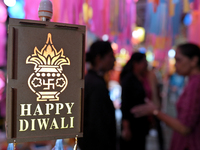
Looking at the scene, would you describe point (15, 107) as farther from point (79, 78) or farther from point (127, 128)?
point (127, 128)

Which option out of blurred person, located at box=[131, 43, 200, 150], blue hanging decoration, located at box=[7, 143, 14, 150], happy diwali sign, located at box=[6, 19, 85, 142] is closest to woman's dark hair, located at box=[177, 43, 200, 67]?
blurred person, located at box=[131, 43, 200, 150]

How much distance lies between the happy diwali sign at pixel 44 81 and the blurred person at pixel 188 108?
0.87m

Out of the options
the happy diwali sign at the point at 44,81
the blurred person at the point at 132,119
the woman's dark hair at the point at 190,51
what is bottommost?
the blurred person at the point at 132,119

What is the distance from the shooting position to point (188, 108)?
4.25ft

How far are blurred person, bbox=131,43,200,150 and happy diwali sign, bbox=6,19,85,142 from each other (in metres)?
0.87

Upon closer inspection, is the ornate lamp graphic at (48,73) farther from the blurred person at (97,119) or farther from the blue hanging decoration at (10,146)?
the blurred person at (97,119)

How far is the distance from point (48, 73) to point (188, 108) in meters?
1.01

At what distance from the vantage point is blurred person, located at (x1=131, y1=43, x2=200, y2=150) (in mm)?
1278

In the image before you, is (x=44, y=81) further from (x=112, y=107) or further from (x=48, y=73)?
(x=112, y=107)

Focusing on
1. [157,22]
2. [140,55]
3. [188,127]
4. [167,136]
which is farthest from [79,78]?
[167,136]

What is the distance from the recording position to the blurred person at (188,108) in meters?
1.28

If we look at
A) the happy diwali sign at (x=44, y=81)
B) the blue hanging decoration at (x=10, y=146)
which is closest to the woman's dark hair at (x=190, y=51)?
the happy diwali sign at (x=44, y=81)

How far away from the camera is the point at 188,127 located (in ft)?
4.19

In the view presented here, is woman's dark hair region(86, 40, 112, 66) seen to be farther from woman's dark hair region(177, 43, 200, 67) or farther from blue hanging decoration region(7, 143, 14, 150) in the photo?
blue hanging decoration region(7, 143, 14, 150)
